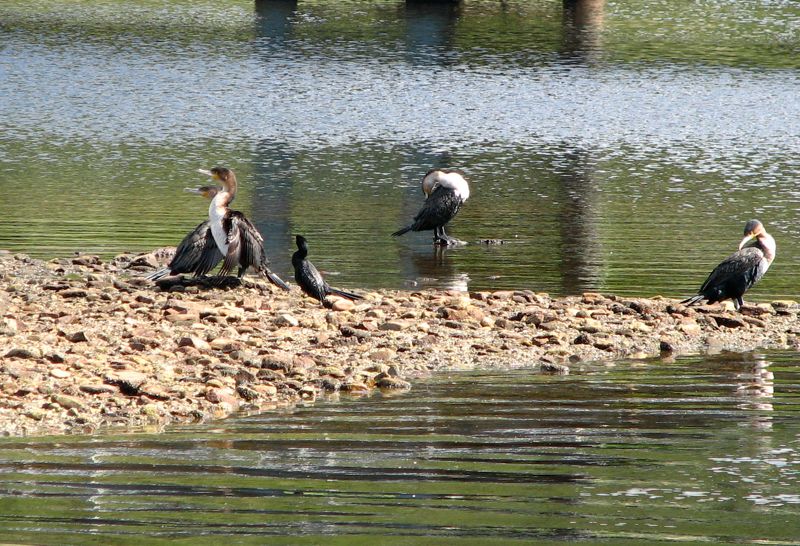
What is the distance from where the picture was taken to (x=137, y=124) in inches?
1217

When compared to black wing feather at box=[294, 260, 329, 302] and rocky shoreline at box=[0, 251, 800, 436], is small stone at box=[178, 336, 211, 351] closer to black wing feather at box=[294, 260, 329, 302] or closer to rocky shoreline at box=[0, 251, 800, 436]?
rocky shoreline at box=[0, 251, 800, 436]

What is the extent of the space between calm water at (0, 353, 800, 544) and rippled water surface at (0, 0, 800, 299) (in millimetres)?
5850

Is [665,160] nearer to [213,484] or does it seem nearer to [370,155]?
[370,155]

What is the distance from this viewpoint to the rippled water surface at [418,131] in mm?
17719

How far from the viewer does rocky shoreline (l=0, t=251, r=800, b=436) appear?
8.77 metres

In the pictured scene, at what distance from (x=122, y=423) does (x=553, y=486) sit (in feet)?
9.50

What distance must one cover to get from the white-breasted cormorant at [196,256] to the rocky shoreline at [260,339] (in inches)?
7.6

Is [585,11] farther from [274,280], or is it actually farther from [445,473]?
[445,473]

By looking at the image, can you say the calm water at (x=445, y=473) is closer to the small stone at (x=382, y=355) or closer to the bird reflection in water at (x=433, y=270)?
the small stone at (x=382, y=355)

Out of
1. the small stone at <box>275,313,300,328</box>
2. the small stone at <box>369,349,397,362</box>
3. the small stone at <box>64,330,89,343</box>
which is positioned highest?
the small stone at <box>64,330,89,343</box>

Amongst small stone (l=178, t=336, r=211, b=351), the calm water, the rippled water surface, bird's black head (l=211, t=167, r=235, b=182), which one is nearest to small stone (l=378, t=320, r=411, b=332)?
small stone (l=178, t=336, r=211, b=351)

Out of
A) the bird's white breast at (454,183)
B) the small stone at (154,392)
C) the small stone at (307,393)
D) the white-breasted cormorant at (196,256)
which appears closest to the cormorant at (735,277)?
the white-breasted cormorant at (196,256)

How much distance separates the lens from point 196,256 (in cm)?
1355

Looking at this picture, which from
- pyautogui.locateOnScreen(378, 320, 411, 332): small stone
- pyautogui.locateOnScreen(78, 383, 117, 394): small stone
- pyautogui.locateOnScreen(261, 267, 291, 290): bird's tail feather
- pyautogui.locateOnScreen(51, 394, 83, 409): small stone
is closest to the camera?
pyautogui.locateOnScreen(51, 394, 83, 409): small stone
